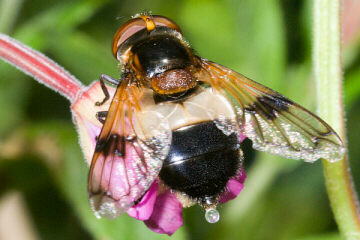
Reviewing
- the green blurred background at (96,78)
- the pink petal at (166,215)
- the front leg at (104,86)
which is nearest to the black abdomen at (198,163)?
the pink petal at (166,215)

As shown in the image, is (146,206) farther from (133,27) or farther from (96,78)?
(96,78)

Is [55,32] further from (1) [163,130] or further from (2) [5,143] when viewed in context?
(1) [163,130]

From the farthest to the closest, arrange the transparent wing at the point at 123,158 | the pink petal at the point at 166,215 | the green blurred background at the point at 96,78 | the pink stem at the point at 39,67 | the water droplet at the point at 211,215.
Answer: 1. the green blurred background at the point at 96,78
2. the pink stem at the point at 39,67
3. the pink petal at the point at 166,215
4. the water droplet at the point at 211,215
5. the transparent wing at the point at 123,158

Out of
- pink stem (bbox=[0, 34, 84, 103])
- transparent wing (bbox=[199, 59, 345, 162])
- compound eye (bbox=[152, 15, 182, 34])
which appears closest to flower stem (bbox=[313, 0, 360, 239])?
transparent wing (bbox=[199, 59, 345, 162])

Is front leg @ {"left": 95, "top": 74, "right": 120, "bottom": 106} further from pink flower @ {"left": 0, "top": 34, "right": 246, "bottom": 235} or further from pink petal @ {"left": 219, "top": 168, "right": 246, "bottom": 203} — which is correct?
pink petal @ {"left": 219, "top": 168, "right": 246, "bottom": 203}

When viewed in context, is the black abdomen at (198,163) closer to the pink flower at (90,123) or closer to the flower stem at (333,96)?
the pink flower at (90,123)
